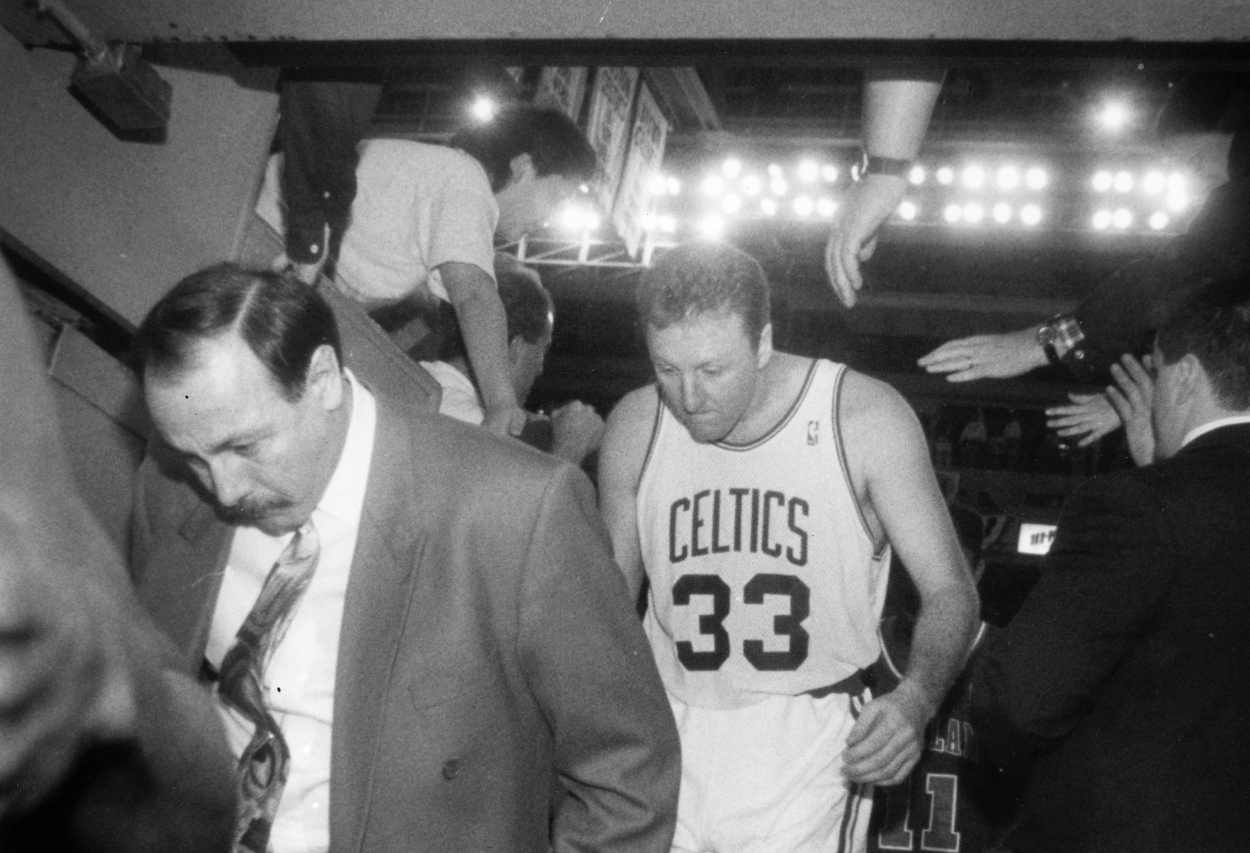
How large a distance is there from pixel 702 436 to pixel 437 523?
1035 mm

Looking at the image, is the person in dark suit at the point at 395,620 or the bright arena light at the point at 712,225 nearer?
the person in dark suit at the point at 395,620

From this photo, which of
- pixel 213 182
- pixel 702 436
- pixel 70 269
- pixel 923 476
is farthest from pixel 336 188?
pixel 923 476

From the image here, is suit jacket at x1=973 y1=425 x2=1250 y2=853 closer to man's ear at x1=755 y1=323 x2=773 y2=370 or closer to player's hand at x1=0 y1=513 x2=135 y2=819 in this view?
man's ear at x1=755 y1=323 x2=773 y2=370

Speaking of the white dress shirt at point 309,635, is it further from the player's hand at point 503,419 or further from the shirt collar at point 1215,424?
the shirt collar at point 1215,424

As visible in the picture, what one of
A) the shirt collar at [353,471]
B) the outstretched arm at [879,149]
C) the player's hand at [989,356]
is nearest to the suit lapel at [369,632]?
the shirt collar at [353,471]

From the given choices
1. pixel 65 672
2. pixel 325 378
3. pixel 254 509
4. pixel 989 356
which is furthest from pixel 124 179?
pixel 65 672

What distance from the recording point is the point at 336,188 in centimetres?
292

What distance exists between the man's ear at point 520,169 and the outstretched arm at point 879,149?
1.63 m

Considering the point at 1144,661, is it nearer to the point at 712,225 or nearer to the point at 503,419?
the point at 503,419

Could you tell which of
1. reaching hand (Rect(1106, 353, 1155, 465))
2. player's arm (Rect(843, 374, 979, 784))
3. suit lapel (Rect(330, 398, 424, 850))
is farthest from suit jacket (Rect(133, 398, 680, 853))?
reaching hand (Rect(1106, 353, 1155, 465))

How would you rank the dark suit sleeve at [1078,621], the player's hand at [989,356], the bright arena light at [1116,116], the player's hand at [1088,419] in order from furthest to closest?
the bright arena light at [1116,116] → the player's hand at [1088,419] → the player's hand at [989,356] → the dark suit sleeve at [1078,621]

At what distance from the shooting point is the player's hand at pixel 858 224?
2604 millimetres

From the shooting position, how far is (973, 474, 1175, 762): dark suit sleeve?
2.27 metres

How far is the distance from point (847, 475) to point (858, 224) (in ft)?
2.12
